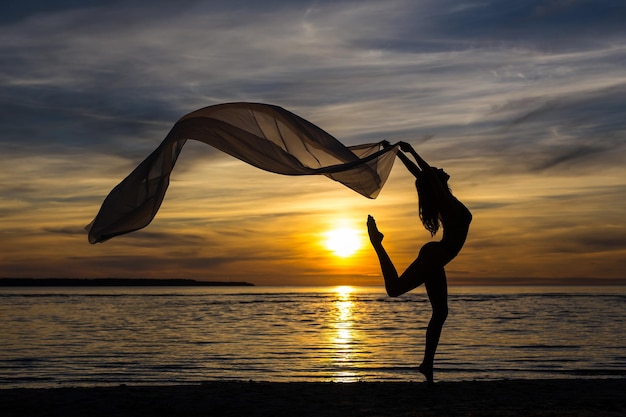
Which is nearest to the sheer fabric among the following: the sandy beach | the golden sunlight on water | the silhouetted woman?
the silhouetted woman

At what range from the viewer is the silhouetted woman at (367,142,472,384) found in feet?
25.5

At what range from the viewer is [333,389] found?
9164mm

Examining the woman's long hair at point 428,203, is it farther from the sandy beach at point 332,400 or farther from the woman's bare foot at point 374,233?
the sandy beach at point 332,400

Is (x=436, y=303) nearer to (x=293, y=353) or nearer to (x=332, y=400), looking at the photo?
(x=332, y=400)

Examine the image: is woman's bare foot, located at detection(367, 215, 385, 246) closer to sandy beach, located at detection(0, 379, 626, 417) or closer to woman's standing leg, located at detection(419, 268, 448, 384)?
woman's standing leg, located at detection(419, 268, 448, 384)

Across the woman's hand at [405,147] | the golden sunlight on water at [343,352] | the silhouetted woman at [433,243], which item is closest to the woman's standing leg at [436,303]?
the silhouetted woman at [433,243]

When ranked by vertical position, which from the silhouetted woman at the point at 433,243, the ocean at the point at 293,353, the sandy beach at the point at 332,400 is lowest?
the ocean at the point at 293,353

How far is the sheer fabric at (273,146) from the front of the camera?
8.39m

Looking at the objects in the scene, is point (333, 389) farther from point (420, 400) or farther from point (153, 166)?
point (153, 166)

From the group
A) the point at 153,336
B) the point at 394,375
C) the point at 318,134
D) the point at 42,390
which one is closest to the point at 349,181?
the point at 318,134

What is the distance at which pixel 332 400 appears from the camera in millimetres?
8219

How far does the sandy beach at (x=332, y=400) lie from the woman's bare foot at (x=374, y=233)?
191 centimetres

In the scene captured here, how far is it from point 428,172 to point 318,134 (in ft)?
5.40

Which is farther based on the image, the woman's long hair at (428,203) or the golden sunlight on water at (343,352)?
the golden sunlight on water at (343,352)
